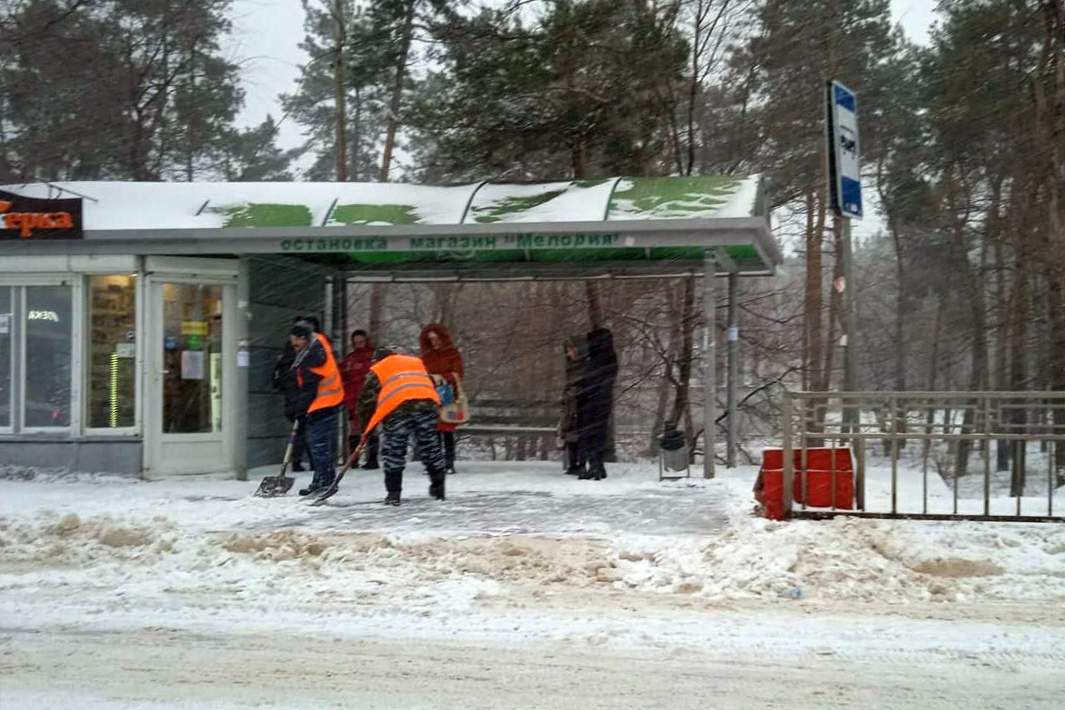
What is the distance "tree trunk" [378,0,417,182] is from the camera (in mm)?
17750

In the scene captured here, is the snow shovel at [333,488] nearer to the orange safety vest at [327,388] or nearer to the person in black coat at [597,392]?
the orange safety vest at [327,388]

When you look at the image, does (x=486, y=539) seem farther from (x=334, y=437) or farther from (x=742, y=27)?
(x=742, y=27)

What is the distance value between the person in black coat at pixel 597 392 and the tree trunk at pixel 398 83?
8.20 m

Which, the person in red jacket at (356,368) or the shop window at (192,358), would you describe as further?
the person in red jacket at (356,368)

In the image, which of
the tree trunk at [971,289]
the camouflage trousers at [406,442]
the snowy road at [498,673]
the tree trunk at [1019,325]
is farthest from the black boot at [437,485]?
the tree trunk at [971,289]

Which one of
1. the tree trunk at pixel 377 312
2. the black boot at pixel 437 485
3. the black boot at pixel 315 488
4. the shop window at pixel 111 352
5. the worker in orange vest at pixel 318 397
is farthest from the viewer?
the tree trunk at pixel 377 312

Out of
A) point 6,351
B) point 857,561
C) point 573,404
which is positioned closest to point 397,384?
point 573,404

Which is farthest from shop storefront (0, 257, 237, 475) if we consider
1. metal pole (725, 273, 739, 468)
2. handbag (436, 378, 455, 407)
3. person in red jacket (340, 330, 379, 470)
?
metal pole (725, 273, 739, 468)

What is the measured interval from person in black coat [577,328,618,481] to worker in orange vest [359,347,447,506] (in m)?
2.06

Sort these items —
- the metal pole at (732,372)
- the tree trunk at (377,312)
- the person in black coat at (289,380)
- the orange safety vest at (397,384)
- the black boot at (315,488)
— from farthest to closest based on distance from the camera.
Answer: the tree trunk at (377,312)
the metal pole at (732,372)
the person in black coat at (289,380)
the black boot at (315,488)
the orange safety vest at (397,384)

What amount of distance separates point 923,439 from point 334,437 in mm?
5966

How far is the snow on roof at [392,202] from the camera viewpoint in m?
11.5

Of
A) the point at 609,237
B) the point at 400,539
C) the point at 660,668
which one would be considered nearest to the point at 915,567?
the point at 660,668

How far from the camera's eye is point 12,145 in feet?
70.9
